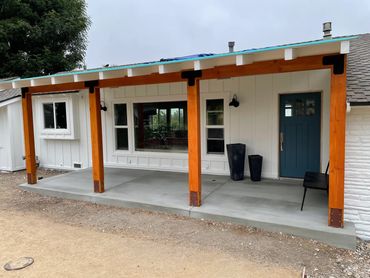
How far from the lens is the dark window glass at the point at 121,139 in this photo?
27.5 feet

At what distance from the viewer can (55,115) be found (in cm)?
900

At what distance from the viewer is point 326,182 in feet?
14.9

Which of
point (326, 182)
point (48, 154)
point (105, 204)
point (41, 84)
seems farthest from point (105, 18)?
point (326, 182)

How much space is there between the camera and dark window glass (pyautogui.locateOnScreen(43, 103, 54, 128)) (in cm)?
913

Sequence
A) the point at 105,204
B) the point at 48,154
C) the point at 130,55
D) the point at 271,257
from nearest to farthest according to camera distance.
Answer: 1. the point at 271,257
2. the point at 105,204
3. the point at 48,154
4. the point at 130,55

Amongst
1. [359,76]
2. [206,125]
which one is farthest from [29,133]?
[359,76]

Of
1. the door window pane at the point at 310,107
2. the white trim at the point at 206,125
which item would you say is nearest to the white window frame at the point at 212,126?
the white trim at the point at 206,125

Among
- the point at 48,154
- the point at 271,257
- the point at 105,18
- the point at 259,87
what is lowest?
the point at 271,257

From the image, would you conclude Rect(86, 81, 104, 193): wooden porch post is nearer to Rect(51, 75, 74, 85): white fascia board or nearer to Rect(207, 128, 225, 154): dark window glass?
Rect(51, 75, 74, 85): white fascia board

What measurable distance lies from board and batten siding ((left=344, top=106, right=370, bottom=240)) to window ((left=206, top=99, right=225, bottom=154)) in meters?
3.34

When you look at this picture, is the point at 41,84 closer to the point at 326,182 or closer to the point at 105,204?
the point at 105,204

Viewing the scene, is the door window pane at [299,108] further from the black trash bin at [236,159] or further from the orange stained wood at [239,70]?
the orange stained wood at [239,70]

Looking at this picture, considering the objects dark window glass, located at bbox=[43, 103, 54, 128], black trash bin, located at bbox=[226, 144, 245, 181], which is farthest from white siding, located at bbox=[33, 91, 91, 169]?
black trash bin, located at bbox=[226, 144, 245, 181]

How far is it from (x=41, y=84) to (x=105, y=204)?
292cm
